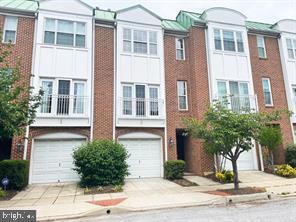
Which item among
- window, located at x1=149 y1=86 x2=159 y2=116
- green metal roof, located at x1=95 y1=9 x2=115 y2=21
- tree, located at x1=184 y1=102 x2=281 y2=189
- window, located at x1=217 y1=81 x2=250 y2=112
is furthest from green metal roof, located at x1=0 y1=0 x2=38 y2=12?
window, located at x1=217 y1=81 x2=250 y2=112

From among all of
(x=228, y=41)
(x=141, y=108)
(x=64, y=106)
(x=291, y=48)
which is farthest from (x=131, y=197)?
(x=291, y=48)

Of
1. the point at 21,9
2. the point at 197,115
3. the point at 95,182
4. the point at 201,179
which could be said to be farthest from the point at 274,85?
the point at 21,9

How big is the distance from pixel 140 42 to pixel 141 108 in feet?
14.4

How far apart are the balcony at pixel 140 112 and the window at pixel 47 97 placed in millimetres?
3737

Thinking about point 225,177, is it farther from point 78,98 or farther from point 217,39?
point 78,98

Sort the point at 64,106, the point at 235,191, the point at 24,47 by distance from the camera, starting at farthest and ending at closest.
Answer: the point at 24,47
the point at 64,106
the point at 235,191

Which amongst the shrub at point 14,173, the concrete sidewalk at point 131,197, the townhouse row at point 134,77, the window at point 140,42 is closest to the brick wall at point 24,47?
the townhouse row at point 134,77

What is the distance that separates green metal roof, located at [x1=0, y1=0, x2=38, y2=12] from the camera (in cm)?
1358

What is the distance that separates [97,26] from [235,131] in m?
10.4

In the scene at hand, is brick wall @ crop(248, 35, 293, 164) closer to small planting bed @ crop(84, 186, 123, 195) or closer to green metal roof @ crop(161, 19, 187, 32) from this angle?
green metal roof @ crop(161, 19, 187, 32)

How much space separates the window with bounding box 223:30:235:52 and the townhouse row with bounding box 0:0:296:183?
71mm

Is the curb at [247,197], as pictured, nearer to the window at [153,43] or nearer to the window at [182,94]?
the window at [182,94]

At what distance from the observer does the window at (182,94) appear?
1502 cm

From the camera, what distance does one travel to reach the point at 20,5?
14.3 meters
